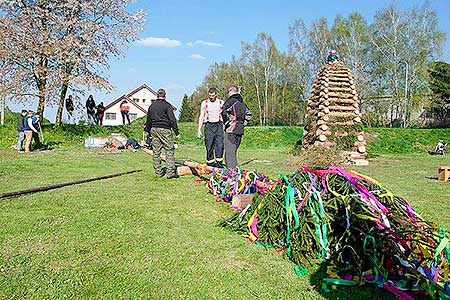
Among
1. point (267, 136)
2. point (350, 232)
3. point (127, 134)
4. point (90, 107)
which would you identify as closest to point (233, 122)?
point (350, 232)

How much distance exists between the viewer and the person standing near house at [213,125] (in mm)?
9805

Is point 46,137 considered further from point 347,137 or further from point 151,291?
point 151,291

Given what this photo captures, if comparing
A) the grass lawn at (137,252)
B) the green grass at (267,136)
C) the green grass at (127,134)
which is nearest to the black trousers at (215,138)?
the grass lawn at (137,252)

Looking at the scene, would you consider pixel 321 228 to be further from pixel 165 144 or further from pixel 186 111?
pixel 186 111

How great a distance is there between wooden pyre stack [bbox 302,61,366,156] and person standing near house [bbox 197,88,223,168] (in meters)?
8.65

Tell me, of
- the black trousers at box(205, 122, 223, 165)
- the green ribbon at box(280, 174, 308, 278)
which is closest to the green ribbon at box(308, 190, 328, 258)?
the green ribbon at box(280, 174, 308, 278)

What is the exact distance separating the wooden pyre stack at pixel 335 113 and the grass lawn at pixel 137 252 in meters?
10.7

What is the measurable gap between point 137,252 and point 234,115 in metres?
5.40

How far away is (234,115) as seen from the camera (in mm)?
9117

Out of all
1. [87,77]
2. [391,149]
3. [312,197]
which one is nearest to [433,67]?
[391,149]

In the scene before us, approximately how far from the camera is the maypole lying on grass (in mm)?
3322

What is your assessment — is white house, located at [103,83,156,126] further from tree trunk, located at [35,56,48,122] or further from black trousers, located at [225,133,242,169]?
black trousers, located at [225,133,242,169]

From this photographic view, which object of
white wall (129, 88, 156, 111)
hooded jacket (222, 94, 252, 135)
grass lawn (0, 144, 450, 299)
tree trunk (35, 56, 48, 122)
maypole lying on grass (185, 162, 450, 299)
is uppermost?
white wall (129, 88, 156, 111)

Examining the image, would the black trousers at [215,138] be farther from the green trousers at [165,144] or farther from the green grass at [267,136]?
the green grass at [267,136]
